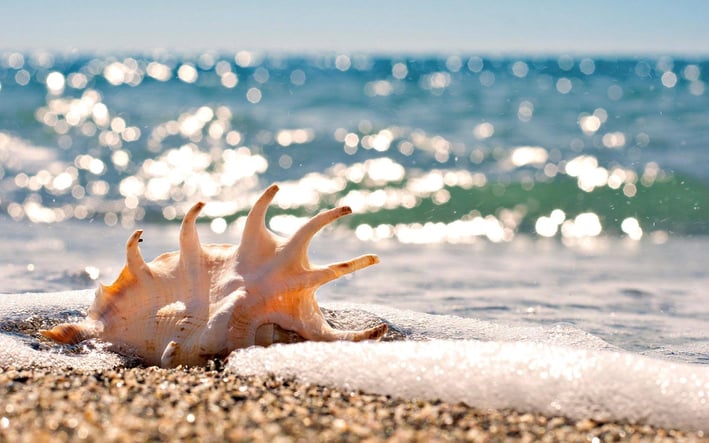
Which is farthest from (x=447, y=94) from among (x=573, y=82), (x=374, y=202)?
(x=374, y=202)

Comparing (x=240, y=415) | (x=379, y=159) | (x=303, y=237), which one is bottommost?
(x=240, y=415)

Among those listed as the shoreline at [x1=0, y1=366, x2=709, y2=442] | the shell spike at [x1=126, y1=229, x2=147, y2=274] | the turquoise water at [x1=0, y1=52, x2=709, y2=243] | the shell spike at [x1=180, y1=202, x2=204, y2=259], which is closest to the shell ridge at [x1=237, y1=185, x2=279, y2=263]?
the shell spike at [x1=180, y1=202, x2=204, y2=259]

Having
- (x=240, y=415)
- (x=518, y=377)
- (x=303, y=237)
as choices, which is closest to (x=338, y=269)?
(x=303, y=237)

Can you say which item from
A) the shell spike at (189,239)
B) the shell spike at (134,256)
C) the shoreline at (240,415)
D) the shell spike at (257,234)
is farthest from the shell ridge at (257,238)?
the shoreline at (240,415)

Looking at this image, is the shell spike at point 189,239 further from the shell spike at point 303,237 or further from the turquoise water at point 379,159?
the turquoise water at point 379,159

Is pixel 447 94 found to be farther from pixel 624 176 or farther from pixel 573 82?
pixel 624 176

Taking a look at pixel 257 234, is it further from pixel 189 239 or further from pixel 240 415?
pixel 240 415
